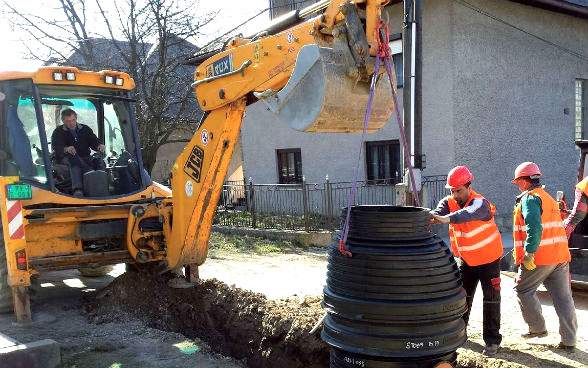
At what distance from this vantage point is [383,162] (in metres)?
13.3

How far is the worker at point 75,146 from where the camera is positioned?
6316 mm

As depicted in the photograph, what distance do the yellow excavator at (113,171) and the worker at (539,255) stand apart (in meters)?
2.54

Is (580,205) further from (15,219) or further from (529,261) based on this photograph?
(15,219)

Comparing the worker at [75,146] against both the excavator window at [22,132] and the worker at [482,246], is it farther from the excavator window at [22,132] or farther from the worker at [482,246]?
the worker at [482,246]

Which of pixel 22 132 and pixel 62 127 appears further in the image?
pixel 62 127

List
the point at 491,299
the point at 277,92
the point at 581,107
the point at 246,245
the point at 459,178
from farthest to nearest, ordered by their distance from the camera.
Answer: the point at 581,107, the point at 246,245, the point at 491,299, the point at 459,178, the point at 277,92

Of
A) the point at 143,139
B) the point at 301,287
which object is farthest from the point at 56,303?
the point at 143,139

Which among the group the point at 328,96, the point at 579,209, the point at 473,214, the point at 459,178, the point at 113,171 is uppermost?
the point at 328,96

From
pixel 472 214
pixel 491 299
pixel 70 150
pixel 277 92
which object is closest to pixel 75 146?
pixel 70 150

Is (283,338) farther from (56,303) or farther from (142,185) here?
(56,303)

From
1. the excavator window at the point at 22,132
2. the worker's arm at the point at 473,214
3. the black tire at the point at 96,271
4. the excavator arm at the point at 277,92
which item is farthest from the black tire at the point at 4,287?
the worker's arm at the point at 473,214

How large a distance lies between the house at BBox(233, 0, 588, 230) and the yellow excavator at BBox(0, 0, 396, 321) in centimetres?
638

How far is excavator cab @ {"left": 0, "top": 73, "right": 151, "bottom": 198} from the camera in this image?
237 inches

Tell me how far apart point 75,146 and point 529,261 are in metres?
5.30
